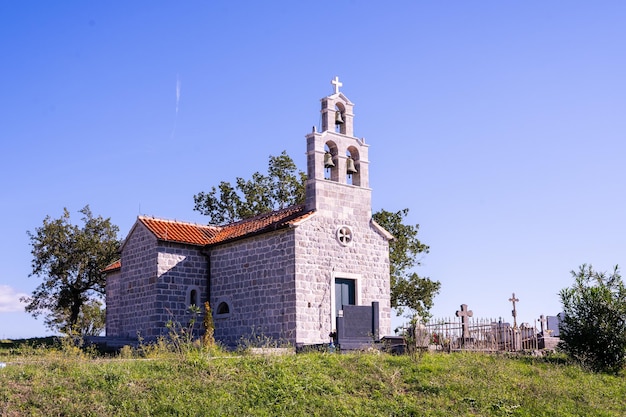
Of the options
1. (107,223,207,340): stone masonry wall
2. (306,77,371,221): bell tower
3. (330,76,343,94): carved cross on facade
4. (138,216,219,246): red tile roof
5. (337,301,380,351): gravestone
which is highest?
(330,76,343,94): carved cross on facade

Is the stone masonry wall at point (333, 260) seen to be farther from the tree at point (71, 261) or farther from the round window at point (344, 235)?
the tree at point (71, 261)

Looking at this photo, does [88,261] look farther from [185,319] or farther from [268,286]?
[268,286]

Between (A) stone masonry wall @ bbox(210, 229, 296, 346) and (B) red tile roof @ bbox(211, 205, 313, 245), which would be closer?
(A) stone masonry wall @ bbox(210, 229, 296, 346)

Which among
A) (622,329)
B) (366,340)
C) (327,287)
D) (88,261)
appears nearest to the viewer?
(622,329)

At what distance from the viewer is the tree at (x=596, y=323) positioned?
21.8 metres

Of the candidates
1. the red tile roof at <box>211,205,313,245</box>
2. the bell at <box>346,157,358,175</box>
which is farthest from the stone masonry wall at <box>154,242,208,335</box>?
the bell at <box>346,157,358,175</box>

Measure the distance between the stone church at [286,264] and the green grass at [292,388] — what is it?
634cm

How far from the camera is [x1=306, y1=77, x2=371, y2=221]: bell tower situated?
26.6 metres

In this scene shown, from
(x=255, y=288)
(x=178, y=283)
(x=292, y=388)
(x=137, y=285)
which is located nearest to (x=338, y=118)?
(x=255, y=288)

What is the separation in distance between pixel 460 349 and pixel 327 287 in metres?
5.39

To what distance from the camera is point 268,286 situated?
84.5ft

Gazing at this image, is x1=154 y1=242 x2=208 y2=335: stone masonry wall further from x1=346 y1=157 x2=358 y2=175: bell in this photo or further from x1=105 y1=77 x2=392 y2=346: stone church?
x1=346 y1=157 x2=358 y2=175: bell

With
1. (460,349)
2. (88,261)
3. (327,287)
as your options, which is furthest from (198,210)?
(460,349)

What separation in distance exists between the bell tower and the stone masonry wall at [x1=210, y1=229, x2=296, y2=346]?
233cm
